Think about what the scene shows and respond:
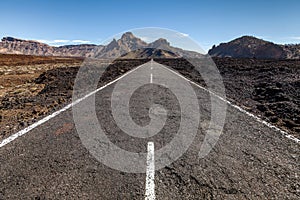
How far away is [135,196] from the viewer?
283 centimetres

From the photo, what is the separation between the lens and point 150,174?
10.9 ft

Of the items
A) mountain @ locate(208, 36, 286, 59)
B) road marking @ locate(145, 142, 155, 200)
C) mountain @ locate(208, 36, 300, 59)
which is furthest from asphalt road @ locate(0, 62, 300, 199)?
mountain @ locate(208, 36, 286, 59)

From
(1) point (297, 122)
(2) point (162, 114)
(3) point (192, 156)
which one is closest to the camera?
(3) point (192, 156)

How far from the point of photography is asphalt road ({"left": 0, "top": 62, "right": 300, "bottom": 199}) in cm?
293

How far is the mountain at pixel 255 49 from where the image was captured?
85875 mm

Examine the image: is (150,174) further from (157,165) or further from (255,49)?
(255,49)

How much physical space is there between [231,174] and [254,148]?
116 centimetres

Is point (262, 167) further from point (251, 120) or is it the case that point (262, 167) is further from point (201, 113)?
point (201, 113)

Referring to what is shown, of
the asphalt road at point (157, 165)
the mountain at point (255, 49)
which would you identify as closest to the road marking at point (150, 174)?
the asphalt road at point (157, 165)

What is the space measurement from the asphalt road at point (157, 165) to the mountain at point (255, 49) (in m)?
81.2

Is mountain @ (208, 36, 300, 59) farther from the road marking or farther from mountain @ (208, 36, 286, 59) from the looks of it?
the road marking

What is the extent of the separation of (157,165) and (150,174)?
29 centimetres

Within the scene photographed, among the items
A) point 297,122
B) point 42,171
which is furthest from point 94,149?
point 297,122

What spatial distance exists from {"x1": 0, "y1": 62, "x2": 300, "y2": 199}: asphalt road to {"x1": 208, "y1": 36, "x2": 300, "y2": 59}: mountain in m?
81.2
